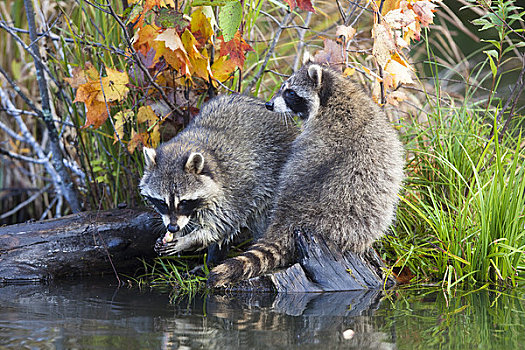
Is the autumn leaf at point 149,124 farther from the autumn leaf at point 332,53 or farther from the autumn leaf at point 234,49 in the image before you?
the autumn leaf at point 332,53

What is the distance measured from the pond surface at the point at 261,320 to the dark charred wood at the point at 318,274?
104 mm

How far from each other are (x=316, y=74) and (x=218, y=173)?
3.18ft

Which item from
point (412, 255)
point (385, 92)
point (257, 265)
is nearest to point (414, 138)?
point (385, 92)

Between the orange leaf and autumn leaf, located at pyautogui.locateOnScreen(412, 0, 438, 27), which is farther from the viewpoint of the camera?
the orange leaf

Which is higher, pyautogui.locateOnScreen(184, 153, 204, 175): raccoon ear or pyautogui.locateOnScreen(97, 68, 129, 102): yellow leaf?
pyautogui.locateOnScreen(97, 68, 129, 102): yellow leaf

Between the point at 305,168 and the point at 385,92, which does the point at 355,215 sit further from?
the point at 385,92

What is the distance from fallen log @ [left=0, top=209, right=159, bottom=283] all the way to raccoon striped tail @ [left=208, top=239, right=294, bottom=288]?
1007 millimetres

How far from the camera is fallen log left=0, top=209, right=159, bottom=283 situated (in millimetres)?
4488

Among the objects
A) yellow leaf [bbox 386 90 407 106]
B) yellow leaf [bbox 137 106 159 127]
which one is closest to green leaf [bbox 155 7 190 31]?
yellow leaf [bbox 137 106 159 127]

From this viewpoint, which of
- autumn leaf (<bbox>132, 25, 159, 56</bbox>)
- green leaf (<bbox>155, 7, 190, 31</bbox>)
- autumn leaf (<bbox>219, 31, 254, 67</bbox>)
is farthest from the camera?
autumn leaf (<bbox>132, 25, 159, 56</bbox>)

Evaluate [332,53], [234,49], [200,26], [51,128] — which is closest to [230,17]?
[234,49]

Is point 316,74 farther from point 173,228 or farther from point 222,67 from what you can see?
point 173,228

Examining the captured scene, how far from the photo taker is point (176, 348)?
2.75m

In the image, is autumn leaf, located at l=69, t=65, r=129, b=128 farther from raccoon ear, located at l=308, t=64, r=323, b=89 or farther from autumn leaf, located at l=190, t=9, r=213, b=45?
raccoon ear, located at l=308, t=64, r=323, b=89
